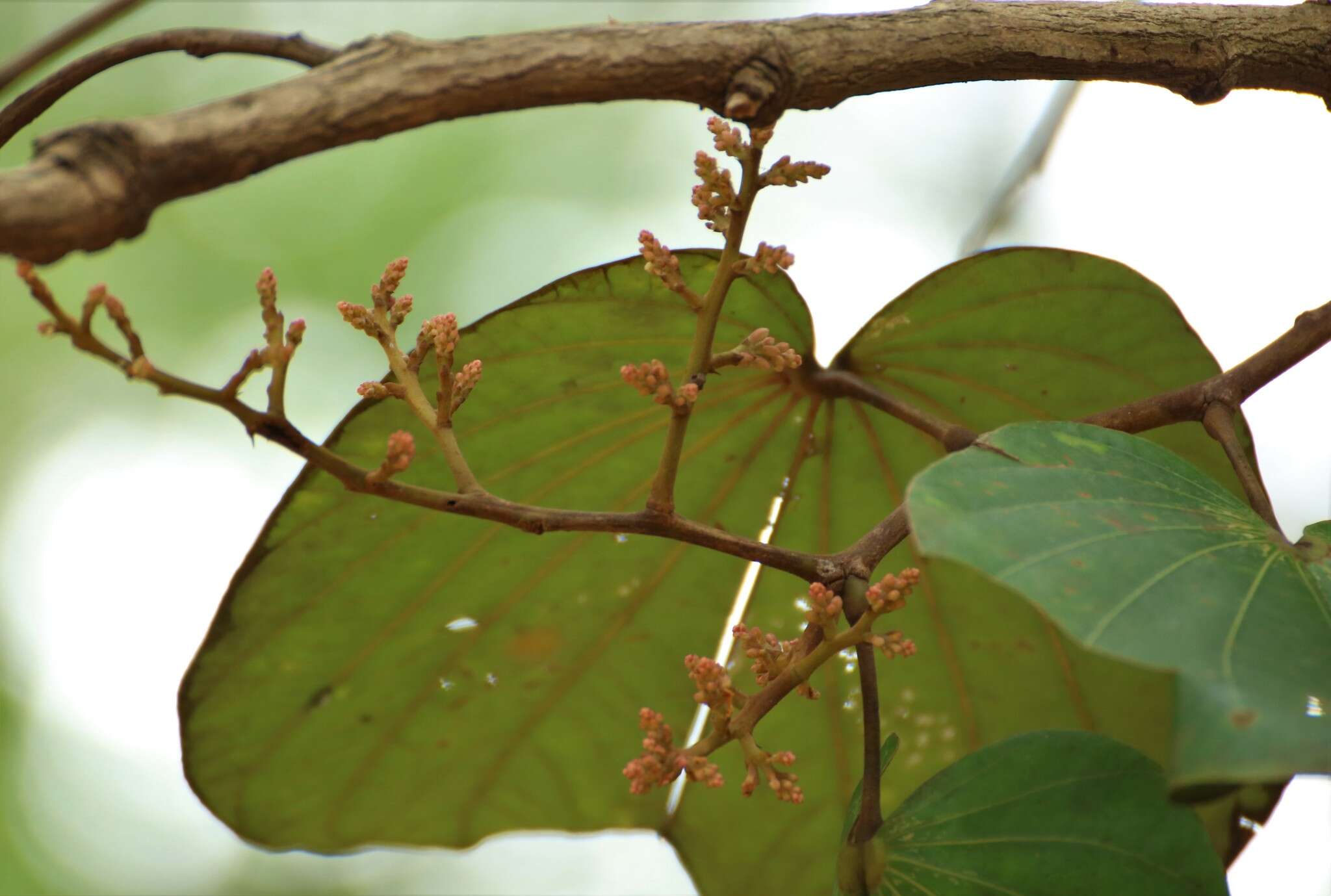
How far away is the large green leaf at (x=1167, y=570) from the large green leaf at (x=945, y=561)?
0.47 metres

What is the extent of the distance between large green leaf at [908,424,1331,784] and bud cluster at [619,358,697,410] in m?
0.21

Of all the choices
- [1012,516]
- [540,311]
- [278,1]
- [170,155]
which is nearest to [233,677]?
[540,311]

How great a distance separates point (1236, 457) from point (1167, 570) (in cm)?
29

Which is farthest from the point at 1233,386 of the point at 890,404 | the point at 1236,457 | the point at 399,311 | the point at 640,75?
the point at 399,311

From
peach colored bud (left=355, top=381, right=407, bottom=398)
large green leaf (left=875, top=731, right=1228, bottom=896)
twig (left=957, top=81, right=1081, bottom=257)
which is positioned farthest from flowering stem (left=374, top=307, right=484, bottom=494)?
twig (left=957, top=81, right=1081, bottom=257)

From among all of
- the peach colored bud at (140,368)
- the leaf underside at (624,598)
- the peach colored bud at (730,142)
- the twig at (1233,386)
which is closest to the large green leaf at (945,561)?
the leaf underside at (624,598)

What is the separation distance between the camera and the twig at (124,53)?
94 centimetres

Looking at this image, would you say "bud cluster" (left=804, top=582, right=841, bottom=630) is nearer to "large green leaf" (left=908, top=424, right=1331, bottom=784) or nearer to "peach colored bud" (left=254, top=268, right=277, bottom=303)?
"large green leaf" (left=908, top=424, right=1331, bottom=784)

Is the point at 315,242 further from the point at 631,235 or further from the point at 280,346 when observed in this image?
the point at 280,346

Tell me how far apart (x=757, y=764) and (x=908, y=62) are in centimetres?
58

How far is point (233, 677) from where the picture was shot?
4.75 ft

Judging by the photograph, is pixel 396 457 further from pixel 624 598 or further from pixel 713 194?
pixel 624 598

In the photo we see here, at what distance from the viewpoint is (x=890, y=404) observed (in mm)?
1352

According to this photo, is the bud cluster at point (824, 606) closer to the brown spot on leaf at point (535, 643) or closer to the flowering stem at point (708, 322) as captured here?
the flowering stem at point (708, 322)
